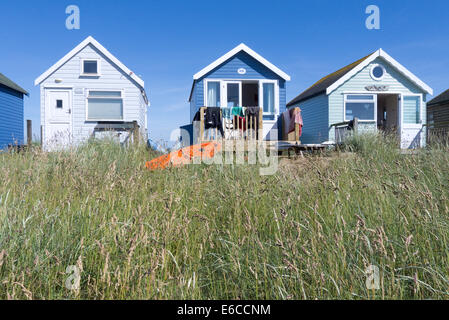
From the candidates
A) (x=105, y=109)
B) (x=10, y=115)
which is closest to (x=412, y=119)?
(x=105, y=109)

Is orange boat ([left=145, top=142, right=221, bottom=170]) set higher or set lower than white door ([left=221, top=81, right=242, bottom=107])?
lower

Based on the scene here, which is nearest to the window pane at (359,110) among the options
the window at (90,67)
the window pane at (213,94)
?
the window pane at (213,94)

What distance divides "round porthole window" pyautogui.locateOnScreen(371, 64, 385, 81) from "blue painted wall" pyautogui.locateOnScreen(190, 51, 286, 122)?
5.13 meters

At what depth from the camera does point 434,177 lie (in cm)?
397

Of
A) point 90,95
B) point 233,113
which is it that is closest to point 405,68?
point 233,113

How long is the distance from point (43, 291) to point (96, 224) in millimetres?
656

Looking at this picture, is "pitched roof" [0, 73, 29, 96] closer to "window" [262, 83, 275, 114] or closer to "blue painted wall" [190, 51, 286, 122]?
"blue painted wall" [190, 51, 286, 122]

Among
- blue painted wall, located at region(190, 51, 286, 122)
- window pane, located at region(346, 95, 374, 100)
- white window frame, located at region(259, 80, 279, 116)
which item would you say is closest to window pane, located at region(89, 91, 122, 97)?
blue painted wall, located at region(190, 51, 286, 122)

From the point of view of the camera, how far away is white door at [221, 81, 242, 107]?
1469 centimetres

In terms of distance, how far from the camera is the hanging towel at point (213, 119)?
11.4 metres

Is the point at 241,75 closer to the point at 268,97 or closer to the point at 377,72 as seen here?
the point at 268,97

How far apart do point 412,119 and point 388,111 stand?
6.46 feet

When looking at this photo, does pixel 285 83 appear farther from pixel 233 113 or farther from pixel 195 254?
pixel 195 254

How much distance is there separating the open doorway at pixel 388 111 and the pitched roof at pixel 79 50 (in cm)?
1340
